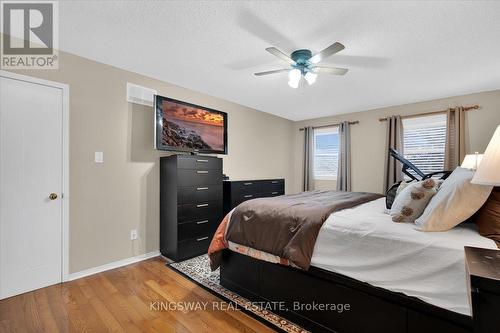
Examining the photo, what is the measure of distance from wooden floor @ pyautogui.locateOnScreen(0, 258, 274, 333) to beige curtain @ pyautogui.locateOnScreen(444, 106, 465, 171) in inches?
158

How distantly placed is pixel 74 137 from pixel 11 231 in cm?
104

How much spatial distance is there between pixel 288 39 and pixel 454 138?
343 centimetres

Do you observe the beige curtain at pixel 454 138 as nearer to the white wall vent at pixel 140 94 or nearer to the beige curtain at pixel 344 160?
the beige curtain at pixel 344 160

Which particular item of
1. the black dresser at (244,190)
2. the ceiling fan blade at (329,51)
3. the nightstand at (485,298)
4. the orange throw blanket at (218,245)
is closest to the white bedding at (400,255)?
the nightstand at (485,298)

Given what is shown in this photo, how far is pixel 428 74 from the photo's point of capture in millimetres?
3107

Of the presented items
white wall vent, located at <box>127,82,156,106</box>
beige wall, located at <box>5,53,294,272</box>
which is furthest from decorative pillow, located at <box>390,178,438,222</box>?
white wall vent, located at <box>127,82,156,106</box>

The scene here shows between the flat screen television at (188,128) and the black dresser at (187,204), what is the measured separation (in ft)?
0.94

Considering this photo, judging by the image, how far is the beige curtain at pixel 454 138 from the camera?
3.81 m

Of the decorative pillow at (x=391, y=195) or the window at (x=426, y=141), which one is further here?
the window at (x=426, y=141)

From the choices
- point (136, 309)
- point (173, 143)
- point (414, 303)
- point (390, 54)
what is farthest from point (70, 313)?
point (390, 54)

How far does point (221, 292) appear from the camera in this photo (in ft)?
7.38

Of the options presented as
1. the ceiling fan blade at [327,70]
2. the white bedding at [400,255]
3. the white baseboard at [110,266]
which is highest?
the ceiling fan blade at [327,70]

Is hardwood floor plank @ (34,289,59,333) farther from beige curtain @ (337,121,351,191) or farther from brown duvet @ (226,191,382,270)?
beige curtain @ (337,121,351,191)

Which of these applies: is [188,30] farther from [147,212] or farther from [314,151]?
[314,151]
